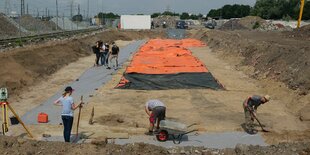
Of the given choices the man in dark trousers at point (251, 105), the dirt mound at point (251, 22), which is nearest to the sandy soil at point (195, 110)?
the man in dark trousers at point (251, 105)

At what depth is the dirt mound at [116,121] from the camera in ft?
41.5

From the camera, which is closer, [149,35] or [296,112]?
[296,112]

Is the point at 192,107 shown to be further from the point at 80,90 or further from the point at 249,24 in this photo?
the point at 249,24

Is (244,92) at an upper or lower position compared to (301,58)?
lower

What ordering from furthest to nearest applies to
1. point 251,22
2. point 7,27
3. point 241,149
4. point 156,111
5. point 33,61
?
point 251,22
point 7,27
point 33,61
point 156,111
point 241,149

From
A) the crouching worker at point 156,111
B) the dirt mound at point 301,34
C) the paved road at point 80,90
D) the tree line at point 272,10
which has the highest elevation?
the tree line at point 272,10

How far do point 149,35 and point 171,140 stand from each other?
54046mm

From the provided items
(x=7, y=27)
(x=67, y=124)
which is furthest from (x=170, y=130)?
A: (x=7, y=27)

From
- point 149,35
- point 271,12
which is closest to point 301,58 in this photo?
point 149,35

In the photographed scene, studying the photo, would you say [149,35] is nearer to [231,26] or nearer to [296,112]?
[231,26]

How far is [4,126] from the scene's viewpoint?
11.0 m

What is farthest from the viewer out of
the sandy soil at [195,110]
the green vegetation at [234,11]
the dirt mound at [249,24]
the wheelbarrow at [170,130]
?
the green vegetation at [234,11]

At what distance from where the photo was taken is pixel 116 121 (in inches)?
513

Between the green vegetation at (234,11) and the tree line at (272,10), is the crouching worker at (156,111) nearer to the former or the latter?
the tree line at (272,10)
